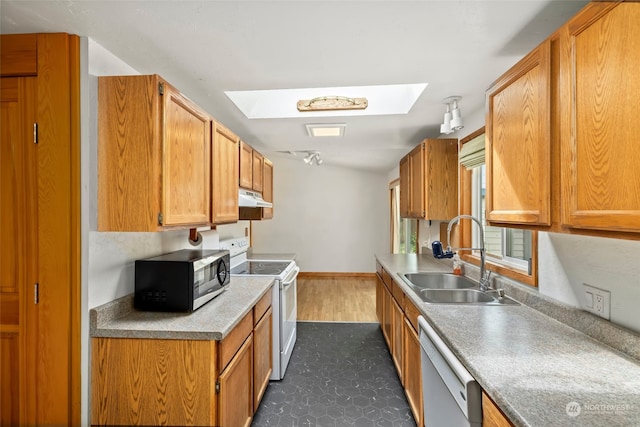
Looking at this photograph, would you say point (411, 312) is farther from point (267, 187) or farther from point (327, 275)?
point (327, 275)

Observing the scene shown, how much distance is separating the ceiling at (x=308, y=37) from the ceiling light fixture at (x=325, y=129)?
0.83 meters

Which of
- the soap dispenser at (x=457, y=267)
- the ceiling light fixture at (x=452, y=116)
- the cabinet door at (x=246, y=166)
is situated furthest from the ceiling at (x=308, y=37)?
the soap dispenser at (x=457, y=267)

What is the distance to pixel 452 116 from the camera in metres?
2.18

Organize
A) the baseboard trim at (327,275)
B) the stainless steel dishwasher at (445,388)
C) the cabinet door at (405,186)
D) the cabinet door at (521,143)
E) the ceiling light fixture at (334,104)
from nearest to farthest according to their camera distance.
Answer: the stainless steel dishwasher at (445,388), the cabinet door at (521,143), the ceiling light fixture at (334,104), the cabinet door at (405,186), the baseboard trim at (327,275)

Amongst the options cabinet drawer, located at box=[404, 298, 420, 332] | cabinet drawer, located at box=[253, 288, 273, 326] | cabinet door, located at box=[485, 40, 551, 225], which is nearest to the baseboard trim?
cabinet drawer, located at box=[253, 288, 273, 326]

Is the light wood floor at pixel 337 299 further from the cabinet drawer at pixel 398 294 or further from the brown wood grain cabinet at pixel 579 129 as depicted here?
the brown wood grain cabinet at pixel 579 129

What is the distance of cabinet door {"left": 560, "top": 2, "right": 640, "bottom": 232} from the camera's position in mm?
833

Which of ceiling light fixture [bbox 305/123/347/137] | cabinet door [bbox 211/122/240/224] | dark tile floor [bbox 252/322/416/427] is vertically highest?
ceiling light fixture [bbox 305/123/347/137]

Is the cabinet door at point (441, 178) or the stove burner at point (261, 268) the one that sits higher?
Answer: the cabinet door at point (441, 178)

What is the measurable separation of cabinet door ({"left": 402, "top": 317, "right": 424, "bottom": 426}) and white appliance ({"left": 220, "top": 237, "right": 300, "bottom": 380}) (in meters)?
0.99

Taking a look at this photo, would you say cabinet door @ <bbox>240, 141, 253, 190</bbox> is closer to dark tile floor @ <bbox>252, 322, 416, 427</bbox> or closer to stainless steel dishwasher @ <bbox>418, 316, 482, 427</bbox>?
dark tile floor @ <bbox>252, 322, 416, 427</bbox>

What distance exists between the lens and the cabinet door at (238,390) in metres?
1.44

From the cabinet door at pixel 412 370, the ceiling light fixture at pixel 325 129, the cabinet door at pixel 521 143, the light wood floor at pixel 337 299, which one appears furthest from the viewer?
the light wood floor at pixel 337 299

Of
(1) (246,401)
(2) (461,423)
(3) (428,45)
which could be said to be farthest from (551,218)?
(1) (246,401)
